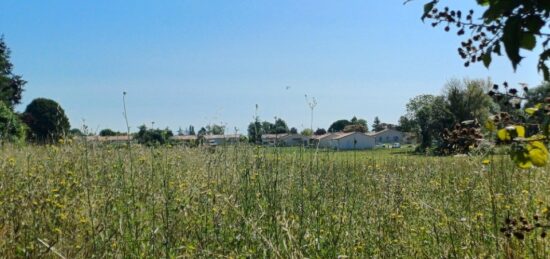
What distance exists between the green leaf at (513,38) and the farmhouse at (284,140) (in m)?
3.57

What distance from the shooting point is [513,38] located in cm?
123

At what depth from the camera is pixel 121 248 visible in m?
3.36

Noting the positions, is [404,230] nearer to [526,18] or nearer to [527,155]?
[527,155]

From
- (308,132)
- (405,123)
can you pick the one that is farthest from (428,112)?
(308,132)

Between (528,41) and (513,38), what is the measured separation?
0.48 ft

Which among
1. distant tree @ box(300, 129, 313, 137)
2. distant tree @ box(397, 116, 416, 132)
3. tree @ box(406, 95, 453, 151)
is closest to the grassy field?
distant tree @ box(300, 129, 313, 137)

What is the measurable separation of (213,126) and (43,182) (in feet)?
7.43

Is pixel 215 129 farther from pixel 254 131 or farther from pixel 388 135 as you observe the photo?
pixel 388 135

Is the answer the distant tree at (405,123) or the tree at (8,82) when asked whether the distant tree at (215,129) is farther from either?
the distant tree at (405,123)

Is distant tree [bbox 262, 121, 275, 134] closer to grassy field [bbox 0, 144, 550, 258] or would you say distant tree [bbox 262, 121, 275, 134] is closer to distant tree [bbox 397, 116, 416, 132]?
grassy field [bbox 0, 144, 550, 258]

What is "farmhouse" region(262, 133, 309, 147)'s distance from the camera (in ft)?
16.2

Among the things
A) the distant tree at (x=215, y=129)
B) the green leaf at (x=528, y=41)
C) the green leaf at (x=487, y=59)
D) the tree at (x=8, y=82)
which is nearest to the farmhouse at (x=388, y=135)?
the tree at (x=8, y=82)

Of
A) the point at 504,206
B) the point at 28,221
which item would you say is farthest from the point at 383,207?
the point at 28,221

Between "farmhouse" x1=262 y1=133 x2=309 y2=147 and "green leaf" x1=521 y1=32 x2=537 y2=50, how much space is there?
3.48 metres
